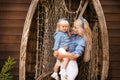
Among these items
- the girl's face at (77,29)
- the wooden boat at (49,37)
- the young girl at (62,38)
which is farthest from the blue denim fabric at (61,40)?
the wooden boat at (49,37)

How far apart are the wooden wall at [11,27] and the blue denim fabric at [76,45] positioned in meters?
1.06

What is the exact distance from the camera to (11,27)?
213 inches

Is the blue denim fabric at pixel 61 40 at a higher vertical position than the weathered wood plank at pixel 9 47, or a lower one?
higher

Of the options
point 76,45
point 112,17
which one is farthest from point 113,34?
point 76,45

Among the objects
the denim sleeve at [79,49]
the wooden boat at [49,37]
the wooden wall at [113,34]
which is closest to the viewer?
the denim sleeve at [79,49]

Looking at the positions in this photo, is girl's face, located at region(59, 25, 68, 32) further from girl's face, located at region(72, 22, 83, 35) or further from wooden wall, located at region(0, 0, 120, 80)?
wooden wall, located at region(0, 0, 120, 80)

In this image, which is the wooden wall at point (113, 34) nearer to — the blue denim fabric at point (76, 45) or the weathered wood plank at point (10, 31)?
the blue denim fabric at point (76, 45)

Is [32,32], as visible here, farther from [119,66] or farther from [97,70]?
[119,66]

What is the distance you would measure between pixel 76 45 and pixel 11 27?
122cm

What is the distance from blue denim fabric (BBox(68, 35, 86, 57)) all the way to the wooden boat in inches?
10.7

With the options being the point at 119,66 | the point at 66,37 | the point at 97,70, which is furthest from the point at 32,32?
the point at 119,66

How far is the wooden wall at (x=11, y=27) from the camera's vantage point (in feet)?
17.8

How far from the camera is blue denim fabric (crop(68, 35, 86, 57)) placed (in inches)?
177

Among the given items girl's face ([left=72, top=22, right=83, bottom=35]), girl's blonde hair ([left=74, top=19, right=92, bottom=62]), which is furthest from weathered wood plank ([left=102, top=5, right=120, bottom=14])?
girl's face ([left=72, top=22, right=83, bottom=35])
